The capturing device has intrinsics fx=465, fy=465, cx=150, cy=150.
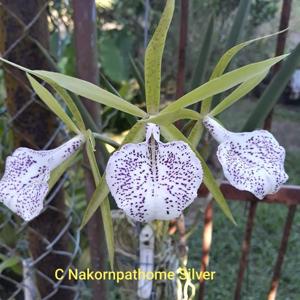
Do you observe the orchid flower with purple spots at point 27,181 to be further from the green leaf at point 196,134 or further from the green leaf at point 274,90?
the green leaf at point 274,90

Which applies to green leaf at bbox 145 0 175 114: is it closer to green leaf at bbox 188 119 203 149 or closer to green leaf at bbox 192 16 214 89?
green leaf at bbox 188 119 203 149

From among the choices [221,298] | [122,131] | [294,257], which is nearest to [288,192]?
[221,298]

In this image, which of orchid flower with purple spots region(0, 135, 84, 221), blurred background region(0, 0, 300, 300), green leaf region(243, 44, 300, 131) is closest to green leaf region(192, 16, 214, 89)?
blurred background region(0, 0, 300, 300)

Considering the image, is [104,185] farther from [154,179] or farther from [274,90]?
[274,90]

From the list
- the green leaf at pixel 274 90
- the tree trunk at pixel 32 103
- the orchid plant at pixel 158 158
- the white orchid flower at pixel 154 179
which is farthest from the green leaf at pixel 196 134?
the tree trunk at pixel 32 103

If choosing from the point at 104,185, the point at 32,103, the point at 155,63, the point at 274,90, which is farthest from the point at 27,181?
the point at 274,90

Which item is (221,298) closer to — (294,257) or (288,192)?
(294,257)
